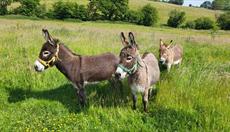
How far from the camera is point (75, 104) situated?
27.4 ft

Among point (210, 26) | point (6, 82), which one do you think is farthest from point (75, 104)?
point (210, 26)

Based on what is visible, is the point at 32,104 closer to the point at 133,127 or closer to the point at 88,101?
the point at 88,101

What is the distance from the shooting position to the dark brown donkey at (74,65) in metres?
7.97

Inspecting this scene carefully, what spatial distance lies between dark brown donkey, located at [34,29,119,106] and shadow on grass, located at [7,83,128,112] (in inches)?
14.9

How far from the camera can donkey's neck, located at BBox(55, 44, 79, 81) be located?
8062 millimetres

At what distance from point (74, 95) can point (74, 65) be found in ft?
3.44

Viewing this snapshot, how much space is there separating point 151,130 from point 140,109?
906mm

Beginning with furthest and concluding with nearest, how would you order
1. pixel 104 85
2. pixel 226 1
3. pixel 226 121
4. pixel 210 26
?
pixel 226 1
pixel 210 26
pixel 104 85
pixel 226 121

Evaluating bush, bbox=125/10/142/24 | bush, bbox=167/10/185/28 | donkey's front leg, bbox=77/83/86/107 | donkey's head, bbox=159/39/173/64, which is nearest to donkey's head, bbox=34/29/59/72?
donkey's front leg, bbox=77/83/86/107

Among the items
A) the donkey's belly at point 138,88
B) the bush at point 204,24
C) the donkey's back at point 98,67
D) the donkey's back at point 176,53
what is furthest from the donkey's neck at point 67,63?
the bush at point 204,24

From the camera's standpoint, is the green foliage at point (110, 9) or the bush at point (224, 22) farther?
the green foliage at point (110, 9)

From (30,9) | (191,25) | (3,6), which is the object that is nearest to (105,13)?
(30,9)

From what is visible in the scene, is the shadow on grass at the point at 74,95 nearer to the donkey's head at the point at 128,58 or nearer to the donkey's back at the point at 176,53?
the donkey's head at the point at 128,58

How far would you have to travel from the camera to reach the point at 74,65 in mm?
8148
